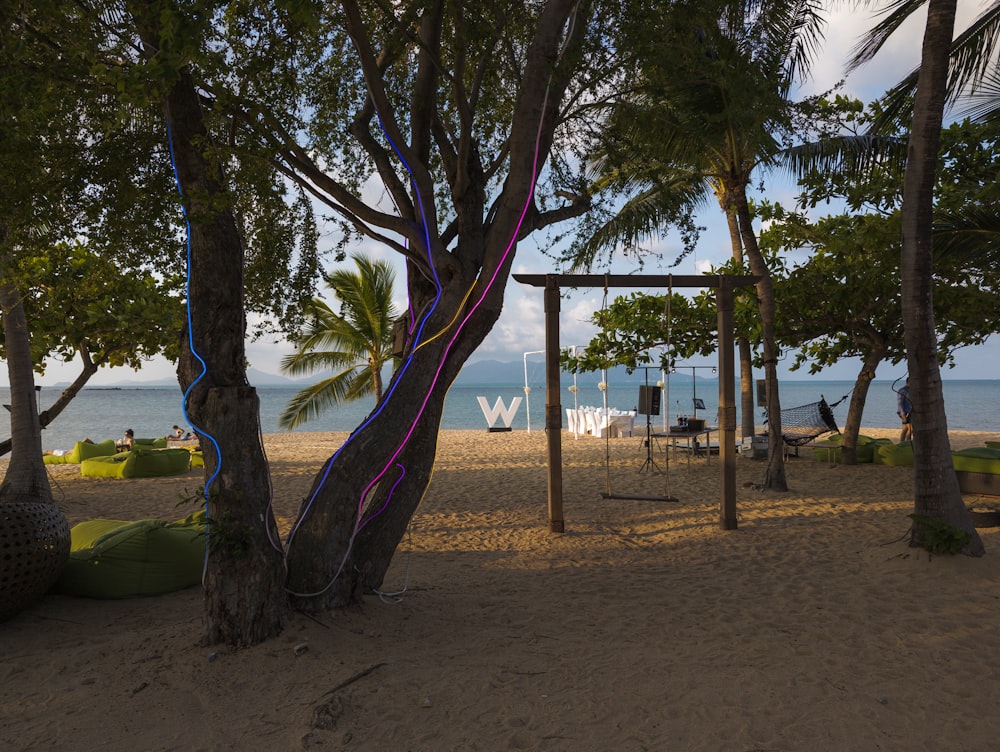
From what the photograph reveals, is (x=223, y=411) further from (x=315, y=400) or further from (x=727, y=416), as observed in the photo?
(x=315, y=400)

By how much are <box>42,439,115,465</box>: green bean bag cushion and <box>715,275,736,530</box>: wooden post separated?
12054mm

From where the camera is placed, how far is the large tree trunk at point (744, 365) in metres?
12.5

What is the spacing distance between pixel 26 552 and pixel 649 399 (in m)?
8.54

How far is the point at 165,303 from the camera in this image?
8.66 metres

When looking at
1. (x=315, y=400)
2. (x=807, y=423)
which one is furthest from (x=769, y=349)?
(x=315, y=400)

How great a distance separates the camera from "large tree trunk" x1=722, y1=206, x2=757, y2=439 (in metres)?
12.5

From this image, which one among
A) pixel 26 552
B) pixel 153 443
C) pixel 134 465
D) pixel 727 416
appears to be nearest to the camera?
pixel 26 552

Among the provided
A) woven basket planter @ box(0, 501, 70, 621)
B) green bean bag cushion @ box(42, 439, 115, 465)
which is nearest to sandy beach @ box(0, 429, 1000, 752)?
woven basket planter @ box(0, 501, 70, 621)

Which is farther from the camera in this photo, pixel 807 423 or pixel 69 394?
pixel 807 423

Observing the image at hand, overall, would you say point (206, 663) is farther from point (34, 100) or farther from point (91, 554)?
point (34, 100)

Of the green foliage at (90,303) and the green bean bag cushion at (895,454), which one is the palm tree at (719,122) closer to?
the green bean bag cushion at (895,454)

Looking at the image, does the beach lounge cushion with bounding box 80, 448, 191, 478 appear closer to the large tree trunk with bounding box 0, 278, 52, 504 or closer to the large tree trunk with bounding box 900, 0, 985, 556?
the large tree trunk with bounding box 0, 278, 52, 504

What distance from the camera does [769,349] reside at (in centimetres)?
985

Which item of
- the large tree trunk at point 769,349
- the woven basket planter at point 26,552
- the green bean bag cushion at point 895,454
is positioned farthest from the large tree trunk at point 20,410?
the green bean bag cushion at point 895,454
